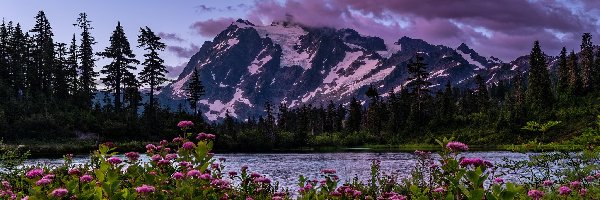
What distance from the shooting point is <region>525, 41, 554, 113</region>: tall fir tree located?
95562 millimetres

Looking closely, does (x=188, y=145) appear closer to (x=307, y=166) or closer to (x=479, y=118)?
(x=307, y=166)

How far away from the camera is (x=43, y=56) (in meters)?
79.1

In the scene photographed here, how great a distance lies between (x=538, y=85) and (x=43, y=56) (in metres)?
85.8

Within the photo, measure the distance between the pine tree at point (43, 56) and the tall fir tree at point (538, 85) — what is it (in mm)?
80284

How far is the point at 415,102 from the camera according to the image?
107 metres

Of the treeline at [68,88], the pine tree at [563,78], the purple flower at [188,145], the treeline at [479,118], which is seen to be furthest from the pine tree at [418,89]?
the purple flower at [188,145]

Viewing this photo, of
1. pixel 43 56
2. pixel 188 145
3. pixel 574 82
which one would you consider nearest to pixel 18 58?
pixel 43 56

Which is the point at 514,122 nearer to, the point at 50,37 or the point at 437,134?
the point at 437,134

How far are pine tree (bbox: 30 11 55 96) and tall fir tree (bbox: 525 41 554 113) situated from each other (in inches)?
3161

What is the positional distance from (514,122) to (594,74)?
83.4 ft

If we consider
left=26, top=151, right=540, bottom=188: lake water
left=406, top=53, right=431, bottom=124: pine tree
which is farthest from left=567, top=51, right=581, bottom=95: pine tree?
left=26, top=151, right=540, bottom=188: lake water

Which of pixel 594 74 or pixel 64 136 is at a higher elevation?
pixel 594 74

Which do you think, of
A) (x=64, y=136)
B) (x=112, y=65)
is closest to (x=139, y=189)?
(x=64, y=136)

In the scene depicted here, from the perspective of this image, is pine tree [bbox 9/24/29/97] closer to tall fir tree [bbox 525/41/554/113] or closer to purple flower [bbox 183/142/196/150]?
purple flower [bbox 183/142/196/150]
